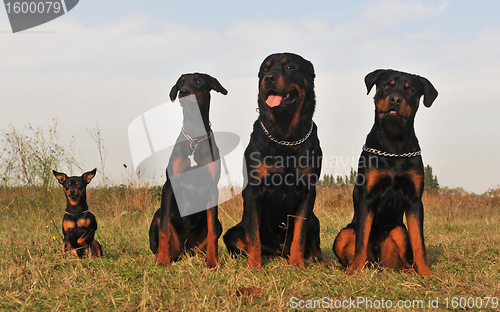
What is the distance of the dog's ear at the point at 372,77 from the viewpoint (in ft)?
11.9

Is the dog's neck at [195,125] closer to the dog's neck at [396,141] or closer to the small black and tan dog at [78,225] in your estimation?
the small black and tan dog at [78,225]

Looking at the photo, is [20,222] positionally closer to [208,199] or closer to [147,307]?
[208,199]

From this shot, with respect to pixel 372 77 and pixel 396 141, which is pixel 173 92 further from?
pixel 396 141

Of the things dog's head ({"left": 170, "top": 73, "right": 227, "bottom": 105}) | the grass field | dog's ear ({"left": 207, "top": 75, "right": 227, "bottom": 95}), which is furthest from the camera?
dog's ear ({"left": 207, "top": 75, "right": 227, "bottom": 95})

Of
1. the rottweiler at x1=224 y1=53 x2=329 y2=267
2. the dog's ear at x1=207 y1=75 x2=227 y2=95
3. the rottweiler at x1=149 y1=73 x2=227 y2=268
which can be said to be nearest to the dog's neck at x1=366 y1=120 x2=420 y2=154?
the rottweiler at x1=224 y1=53 x2=329 y2=267

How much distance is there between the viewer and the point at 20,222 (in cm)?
688

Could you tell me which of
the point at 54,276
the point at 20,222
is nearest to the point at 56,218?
the point at 20,222

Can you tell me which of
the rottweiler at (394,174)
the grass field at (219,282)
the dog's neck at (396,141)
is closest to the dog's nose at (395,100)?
the rottweiler at (394,174)

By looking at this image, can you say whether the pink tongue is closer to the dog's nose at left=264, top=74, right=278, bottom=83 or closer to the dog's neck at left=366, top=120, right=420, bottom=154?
the dog's nose at left=264, top=74, right=278, bottom=83

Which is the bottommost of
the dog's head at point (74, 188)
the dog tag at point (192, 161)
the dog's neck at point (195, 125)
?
the dog's head at point (74, 188)

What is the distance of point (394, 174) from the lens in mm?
3414

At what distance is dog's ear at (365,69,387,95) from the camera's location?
11.9ft

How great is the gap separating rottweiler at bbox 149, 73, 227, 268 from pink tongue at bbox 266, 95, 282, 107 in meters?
0.68

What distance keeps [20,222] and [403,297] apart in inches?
253
